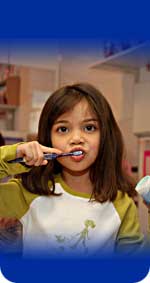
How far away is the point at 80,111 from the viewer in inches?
14.9

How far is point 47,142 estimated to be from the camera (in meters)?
0.40

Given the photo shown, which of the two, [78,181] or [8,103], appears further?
[8,103]

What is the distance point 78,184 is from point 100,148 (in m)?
0.06

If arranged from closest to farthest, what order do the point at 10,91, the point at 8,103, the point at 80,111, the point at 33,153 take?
the point at 33,153 < the point at 80,111 < the point at 10,91 < the point at 8,103

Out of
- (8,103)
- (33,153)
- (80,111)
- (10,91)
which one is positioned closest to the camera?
(33,153)

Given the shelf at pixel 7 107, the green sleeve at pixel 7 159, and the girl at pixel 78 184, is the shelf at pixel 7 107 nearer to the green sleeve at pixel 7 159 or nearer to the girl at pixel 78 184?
the girl at pixel 78 184

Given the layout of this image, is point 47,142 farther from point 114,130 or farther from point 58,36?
point 58,36

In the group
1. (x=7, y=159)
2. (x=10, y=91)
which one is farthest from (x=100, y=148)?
(x=10, y=91)

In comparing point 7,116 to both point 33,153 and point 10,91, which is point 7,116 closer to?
point 10,91

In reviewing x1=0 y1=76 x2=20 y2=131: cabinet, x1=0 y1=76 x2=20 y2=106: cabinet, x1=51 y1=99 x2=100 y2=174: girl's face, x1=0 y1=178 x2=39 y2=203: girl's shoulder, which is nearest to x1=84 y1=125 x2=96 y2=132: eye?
x1=51 y1=99 x2=100 y2=174: girl's face

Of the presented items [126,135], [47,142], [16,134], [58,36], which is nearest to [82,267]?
[58,36]

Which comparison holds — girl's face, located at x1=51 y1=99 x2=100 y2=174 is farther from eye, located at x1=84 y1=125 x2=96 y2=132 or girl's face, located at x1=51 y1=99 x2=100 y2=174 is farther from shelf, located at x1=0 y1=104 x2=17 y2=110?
shelf, located at x1=0 y1=104 x2=17 y2=110

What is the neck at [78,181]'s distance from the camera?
0.45 m

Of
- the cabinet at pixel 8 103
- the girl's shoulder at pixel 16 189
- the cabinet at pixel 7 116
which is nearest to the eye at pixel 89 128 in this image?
the girl's shoulder at pixel 16 189
